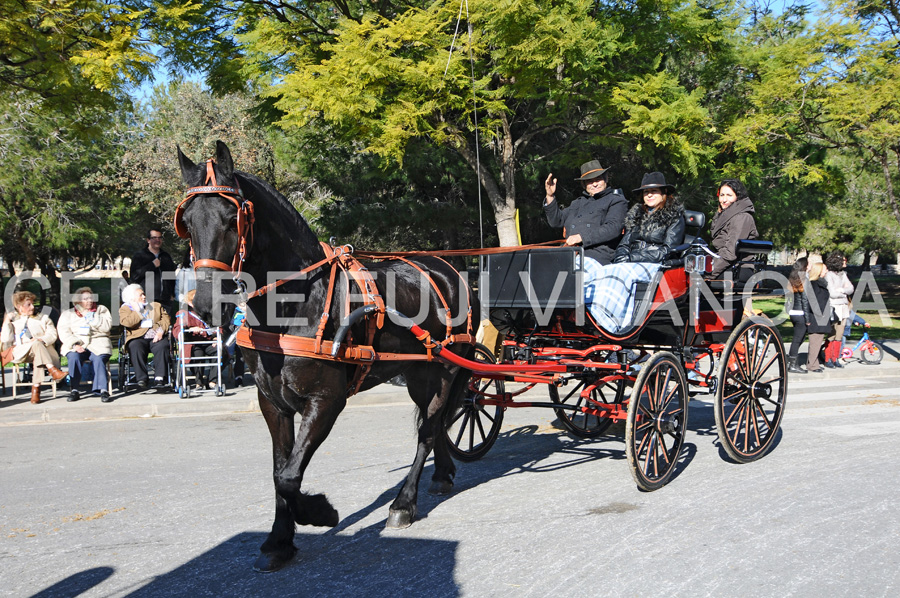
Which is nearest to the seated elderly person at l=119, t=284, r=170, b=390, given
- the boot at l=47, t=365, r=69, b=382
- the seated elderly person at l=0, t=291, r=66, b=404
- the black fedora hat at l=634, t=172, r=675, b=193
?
the boot at l=47, t=365, r=69, b=382

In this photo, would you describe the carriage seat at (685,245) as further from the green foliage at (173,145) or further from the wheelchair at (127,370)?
the green foliage at (173,145)

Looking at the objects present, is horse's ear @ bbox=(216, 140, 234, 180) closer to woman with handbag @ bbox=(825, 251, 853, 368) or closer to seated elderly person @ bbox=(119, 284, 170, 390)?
seated elderly person @ bbox=(119, 284, 170, 390)

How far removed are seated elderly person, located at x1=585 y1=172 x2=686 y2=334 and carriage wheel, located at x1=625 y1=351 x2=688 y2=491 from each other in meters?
0.50

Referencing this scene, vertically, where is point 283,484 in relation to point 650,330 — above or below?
below

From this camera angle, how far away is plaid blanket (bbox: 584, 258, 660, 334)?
615 cm

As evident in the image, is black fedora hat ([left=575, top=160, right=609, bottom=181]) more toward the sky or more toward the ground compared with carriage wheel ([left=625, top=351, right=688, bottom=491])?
more toward the sky

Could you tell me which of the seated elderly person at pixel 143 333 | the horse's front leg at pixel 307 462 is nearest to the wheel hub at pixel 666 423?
the horse's front leg at pixel 307 462

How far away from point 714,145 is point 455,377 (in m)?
10.1

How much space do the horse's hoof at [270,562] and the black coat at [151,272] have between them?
26.1 ft

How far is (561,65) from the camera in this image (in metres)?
12.0

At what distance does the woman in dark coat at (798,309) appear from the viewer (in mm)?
13508

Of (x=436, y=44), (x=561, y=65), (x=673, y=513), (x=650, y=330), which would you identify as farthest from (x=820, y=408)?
(x=436, y=44)

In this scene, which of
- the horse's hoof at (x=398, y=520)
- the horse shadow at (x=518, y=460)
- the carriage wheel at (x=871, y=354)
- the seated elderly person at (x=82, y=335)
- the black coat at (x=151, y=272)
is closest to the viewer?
the horse's hoof at (x=398, y=520)

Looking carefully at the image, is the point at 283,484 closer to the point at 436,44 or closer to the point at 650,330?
the point at 650,330
